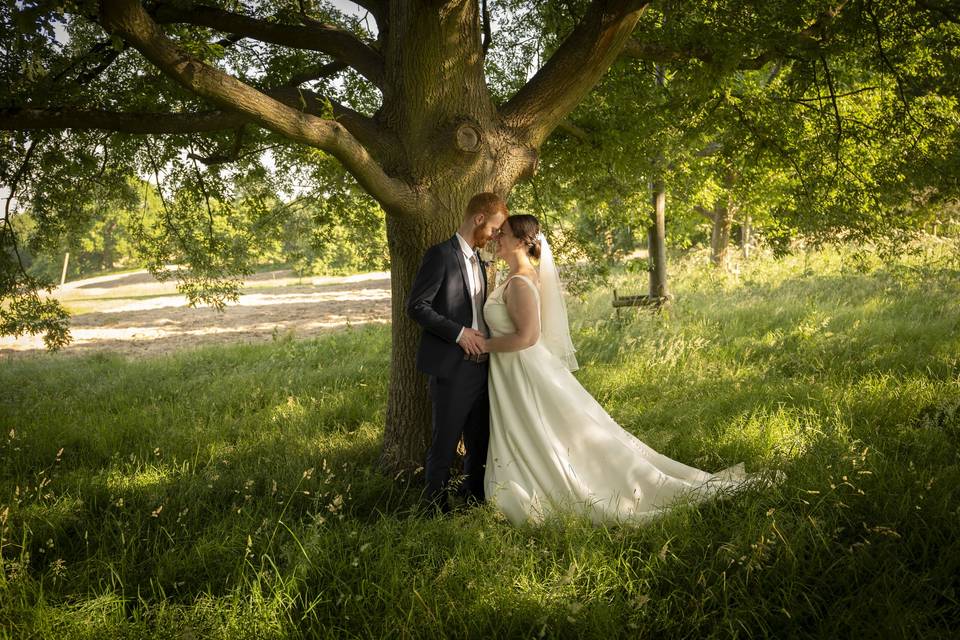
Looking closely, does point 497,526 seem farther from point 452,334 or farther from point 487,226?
point 487,226

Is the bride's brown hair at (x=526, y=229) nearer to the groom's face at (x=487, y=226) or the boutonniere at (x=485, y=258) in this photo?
the groom's face at (x=487, y=226)

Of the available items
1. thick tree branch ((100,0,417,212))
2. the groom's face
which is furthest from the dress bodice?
thick tree branch ((100,0,417,212))

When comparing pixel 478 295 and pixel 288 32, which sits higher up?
pixel 288 32

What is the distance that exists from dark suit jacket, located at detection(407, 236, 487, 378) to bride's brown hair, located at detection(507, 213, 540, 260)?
454 mm

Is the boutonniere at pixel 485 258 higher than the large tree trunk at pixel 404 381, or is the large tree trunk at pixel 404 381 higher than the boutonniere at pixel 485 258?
the boutonniere at pixel 485 258

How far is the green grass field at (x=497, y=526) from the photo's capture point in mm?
2820

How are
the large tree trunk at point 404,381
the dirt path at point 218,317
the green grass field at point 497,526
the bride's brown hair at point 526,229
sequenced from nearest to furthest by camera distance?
the green grass field at point 497,526 < the bride's brown hair at point 526,229 < the large tree trunk at point 404,381 < the dirt path at point 218,317

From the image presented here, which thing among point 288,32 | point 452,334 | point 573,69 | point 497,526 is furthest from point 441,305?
point 288,32

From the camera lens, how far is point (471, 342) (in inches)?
164

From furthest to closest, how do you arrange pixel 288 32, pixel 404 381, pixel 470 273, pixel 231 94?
pixel 288 32 → pixel 404 381 → pixel 470 273 → pixel 231 94

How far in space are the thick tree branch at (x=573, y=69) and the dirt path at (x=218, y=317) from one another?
1070cm

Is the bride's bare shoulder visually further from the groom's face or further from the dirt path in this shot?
the dirt path

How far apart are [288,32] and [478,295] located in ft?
10.5

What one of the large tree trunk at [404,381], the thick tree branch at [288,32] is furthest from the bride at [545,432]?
the thick tree branch at [288,32]
